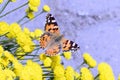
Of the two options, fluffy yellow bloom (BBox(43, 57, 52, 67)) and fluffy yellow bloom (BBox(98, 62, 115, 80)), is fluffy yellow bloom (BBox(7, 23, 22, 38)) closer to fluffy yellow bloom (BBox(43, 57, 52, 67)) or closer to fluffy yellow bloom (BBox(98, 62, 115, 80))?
fluffy yellow bloom (BBox(43, 57, 52, 67))

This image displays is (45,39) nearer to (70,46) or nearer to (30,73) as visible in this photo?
(70,46)

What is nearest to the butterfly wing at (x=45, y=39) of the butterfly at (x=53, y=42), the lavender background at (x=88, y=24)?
the butterfly at (x=53, y=42)

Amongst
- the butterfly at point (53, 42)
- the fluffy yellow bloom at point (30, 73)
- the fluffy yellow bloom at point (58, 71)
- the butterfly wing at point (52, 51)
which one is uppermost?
the butterfly at point (53, 42)

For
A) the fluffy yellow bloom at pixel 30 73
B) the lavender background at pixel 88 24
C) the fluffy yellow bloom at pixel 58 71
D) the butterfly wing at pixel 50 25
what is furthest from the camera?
the lavender background at pixel 88 24

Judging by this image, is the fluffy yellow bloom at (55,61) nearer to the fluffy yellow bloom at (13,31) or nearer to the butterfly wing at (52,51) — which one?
the butterfly wing at (52,51)

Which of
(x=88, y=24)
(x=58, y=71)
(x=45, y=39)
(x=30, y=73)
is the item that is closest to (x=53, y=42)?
(x=45, y=39)

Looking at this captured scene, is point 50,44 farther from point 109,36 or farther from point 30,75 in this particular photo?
point 109,36
